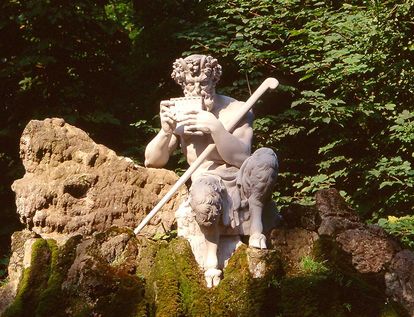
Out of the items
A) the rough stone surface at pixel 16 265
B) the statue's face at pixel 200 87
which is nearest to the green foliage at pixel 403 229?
the statue's face at pixel 200 87

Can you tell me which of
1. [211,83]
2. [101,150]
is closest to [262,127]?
[101,150]

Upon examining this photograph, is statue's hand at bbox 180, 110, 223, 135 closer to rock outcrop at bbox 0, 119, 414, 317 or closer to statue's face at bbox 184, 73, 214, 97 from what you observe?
statue's face at bbox 184, 73, 214, 97

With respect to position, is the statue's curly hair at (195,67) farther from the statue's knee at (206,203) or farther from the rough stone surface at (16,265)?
the rough stone surface at (16,265)

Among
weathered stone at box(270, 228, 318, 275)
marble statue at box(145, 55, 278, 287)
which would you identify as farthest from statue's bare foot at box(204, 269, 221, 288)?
weathered stone at box(270, 228, 318, 275)

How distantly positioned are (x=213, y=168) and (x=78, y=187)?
173 cm

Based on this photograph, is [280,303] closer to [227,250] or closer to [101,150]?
[227,250]

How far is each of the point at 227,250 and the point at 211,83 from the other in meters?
1.46

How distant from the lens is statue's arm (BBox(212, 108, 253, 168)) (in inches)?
208

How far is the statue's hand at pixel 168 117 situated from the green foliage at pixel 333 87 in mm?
3691

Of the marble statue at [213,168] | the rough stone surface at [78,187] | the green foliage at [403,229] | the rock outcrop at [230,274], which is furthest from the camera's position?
the green foliage at [403,229]

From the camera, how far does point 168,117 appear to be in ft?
18.2

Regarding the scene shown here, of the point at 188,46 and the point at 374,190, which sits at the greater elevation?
the point at 188,46

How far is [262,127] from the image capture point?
31.7 feet

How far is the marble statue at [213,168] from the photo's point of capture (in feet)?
16.3
